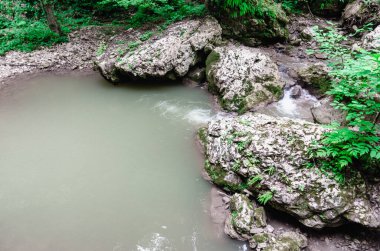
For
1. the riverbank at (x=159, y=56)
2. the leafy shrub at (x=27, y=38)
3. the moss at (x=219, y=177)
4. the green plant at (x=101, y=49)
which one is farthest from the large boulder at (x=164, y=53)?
the moss at (x=219, y=177)

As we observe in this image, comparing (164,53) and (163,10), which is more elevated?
(163,10)

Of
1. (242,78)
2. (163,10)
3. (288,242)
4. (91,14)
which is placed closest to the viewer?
(288,242)

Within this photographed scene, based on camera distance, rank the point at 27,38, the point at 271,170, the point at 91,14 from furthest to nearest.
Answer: the point at 91,14 < the point at 27,38 < the point at 271,170

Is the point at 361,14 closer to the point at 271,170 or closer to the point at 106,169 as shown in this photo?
the point at 271,170

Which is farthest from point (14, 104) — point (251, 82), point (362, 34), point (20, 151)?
point (362, 34)

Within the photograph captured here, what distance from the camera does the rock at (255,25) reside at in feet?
31.0

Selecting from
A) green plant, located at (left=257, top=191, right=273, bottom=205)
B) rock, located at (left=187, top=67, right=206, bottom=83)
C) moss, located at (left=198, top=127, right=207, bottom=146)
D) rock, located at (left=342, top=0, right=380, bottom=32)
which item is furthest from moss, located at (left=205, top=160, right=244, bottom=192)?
rock, located at (left=342, top=0, right=380, bottom=32)

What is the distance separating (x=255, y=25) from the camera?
942 cm

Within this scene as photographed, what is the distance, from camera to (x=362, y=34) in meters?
9.24

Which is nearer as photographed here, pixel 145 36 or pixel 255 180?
pixel 255 180

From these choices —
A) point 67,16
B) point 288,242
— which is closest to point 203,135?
point 288,242

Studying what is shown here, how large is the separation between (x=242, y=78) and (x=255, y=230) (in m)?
4.54

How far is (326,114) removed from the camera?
20.2 ft

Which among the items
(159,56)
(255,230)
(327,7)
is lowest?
(255,230)
